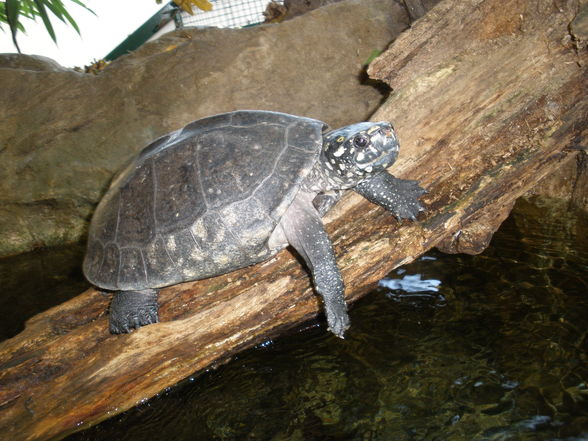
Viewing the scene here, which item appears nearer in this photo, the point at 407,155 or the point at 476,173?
the point at 476,173

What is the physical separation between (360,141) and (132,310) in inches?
65.6

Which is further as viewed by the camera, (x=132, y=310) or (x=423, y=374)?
(x=132, y=310)

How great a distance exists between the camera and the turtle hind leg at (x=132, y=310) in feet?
7.75

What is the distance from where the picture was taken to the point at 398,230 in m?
2.43

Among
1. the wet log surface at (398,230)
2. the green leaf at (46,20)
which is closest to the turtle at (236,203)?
the wet log surface at (398,230)

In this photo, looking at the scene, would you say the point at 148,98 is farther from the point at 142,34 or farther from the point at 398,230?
the point at 398,230

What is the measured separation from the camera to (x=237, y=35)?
18.8 feet

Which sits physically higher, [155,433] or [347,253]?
[347,253]

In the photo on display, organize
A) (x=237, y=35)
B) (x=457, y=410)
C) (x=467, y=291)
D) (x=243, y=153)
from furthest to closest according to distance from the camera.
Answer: (x=237, y=35) < (x=467, y=291) < (x=243, y=153) < (x=457, y=410)

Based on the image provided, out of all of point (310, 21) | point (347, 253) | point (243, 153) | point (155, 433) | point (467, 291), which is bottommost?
point (467, 291)

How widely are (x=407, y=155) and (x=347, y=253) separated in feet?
2.72

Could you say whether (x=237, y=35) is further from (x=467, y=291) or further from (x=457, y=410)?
(x=457, y=410)

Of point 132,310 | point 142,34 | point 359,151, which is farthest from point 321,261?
point 142,34

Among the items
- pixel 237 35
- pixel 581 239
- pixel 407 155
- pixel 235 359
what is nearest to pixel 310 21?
pixel 237 35
